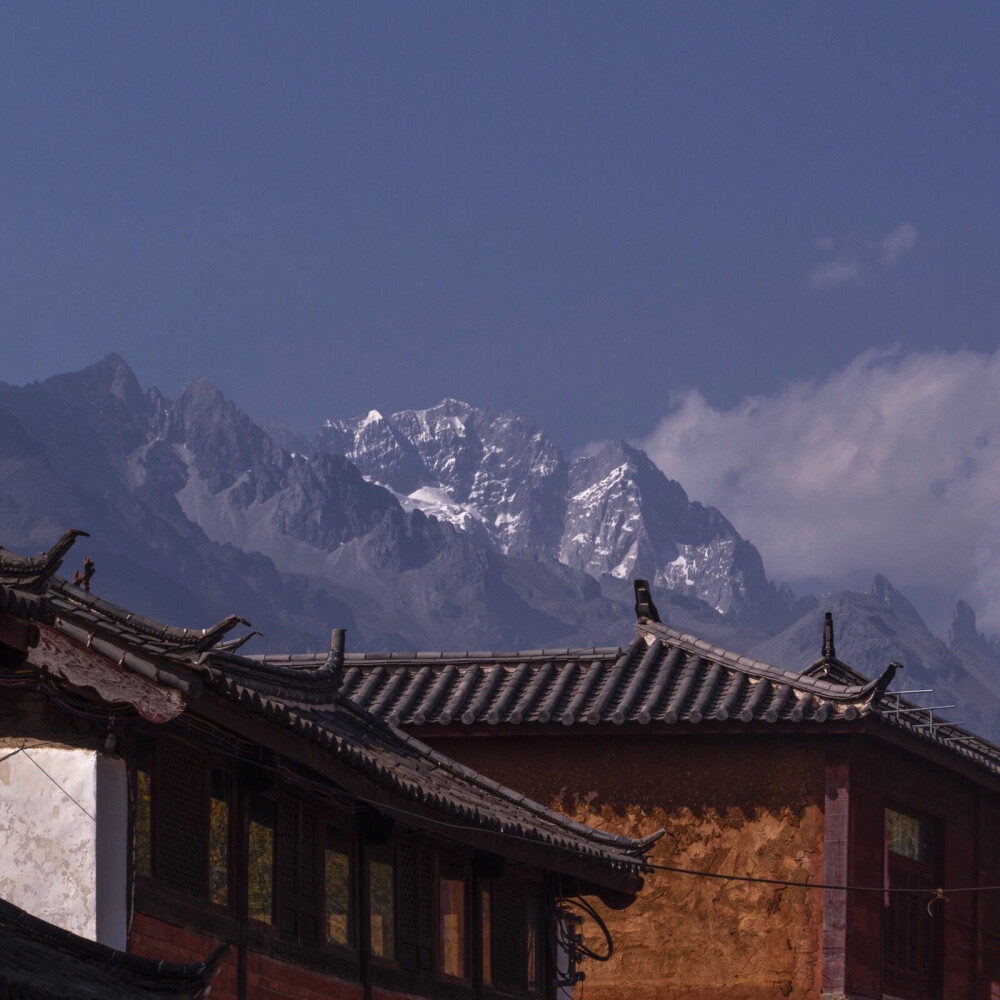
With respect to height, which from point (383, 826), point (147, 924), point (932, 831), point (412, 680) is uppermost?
point (412, 680)

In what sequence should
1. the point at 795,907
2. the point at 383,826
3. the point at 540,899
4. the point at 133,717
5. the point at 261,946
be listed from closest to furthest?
the point at 133,717 < the point at 261,946 < the point at 383,826 < the point at 540,899 < the point at 795,907

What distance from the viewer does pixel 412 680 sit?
1222 inches

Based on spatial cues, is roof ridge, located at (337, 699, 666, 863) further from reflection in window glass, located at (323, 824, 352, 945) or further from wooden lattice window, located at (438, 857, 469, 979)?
reflection in window glass, located at (323, 824, 352, 945)

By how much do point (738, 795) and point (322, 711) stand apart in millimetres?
9959

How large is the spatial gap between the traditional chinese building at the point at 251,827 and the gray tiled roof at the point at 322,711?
27 mm

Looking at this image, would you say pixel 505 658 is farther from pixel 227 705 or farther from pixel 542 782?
pixel 227 705

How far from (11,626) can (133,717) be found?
5.43 feet

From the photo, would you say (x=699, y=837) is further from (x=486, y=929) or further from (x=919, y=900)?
(x=486, y=929)

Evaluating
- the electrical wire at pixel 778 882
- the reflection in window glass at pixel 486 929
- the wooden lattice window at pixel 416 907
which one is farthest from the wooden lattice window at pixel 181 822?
the electrical wire at pixel 778 882

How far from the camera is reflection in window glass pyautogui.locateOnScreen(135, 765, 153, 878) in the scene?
15172 mm

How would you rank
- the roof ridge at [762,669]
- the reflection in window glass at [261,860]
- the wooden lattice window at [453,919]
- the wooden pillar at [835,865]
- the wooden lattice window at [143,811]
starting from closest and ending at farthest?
the wooden lattice window at [143,811] < the reflection in window glass at [261,860] < the wooden lattice window at [453,919] < the wooden pillar at [835,865] < the roof ridge at [762,669]

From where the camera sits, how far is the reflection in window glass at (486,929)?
21703 millimetres

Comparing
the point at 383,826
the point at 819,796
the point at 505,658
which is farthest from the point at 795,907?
the point at 383,826

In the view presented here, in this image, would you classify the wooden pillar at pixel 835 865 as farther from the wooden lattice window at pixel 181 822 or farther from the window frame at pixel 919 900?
the wooden lattice window at pixel 181 822
